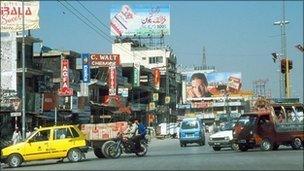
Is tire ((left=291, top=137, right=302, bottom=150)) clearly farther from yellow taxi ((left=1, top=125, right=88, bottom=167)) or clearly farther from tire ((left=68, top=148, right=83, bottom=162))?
tire ((left=68, top=148, right=83, bottom=162))

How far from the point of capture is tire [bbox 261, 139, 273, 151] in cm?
3139

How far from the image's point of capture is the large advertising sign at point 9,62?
51.4 meters

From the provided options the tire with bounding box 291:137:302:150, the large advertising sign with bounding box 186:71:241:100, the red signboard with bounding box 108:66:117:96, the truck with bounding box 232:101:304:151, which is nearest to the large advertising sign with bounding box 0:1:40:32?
the red signboard with bounding box 108:66:117:96

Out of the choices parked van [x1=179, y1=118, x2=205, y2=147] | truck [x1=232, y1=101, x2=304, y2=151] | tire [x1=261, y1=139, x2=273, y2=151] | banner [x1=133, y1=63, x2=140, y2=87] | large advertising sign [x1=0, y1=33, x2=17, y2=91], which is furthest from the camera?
banner [x1=133, y1=63, x2=140, y2=87]

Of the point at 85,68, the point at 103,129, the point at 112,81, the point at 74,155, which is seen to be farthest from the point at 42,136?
the point at 112,81

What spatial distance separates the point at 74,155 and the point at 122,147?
2922 mm

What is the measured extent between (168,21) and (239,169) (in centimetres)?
8813

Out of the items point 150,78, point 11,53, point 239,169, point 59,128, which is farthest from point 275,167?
point 150,78

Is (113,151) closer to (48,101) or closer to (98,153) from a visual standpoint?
(98,153)

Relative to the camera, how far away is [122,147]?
98.5 ft

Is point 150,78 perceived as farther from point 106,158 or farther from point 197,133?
point 106,158

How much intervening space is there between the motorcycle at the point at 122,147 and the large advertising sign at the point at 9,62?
23651mm

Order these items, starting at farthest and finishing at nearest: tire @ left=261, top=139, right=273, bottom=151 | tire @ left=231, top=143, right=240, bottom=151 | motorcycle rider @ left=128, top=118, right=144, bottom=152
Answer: tire @ left=231, top=143, right=240, bottom=151 → tire @ left=261, top=139, right=273, bottom=151 → motorcycle rider @ left=128, top=118, right=144, bottom=152

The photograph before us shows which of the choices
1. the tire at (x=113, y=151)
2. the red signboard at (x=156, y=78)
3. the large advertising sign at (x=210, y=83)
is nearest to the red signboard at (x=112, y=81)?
the red signboard at (x=156, y=78)
